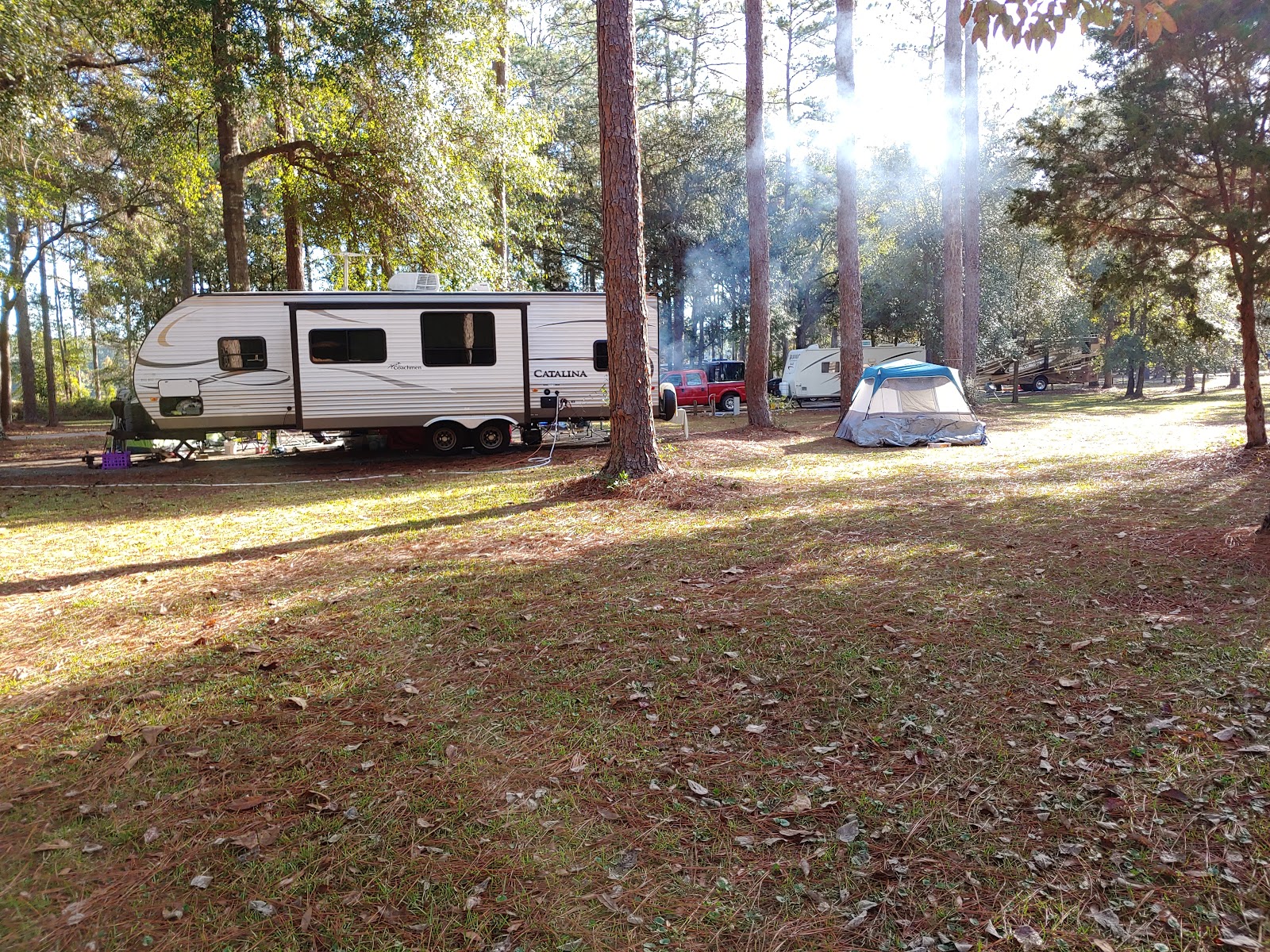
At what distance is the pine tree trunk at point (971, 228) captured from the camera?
21.8 metres

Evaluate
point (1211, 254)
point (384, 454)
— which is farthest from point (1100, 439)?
point (384, 454)

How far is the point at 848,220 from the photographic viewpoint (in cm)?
1753

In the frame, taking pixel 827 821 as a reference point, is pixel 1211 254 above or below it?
above

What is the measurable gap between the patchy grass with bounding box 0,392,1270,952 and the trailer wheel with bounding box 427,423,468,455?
7.60 meters

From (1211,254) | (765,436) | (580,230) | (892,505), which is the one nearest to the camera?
(892,505)

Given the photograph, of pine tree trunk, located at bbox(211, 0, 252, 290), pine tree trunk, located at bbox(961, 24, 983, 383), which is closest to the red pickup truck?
pine tree trunk, located at bbox(961, 24, 983, 383)

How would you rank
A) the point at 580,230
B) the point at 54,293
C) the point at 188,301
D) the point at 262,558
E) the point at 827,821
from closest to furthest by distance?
the point at 827,821, the point at 262,558, the point at 188,301, the point at 580,230, the point at 54,293

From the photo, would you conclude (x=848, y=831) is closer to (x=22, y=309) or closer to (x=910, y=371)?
(x=910, y=371)

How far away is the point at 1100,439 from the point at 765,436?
19.7 feet

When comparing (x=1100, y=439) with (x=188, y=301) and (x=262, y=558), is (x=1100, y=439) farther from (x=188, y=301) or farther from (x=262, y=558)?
(x=188, y=301)

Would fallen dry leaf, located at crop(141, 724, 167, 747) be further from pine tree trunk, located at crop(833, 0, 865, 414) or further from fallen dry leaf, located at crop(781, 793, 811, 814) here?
pine tree trunk, located at crop(833, 0, 865, 414)

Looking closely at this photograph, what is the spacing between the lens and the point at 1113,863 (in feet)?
8.16

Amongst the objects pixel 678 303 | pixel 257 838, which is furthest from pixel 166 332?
pixel 678 303

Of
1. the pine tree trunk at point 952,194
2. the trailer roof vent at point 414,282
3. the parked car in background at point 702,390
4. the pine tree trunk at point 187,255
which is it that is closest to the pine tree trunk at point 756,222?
the pine tree trunk at point 952,194
